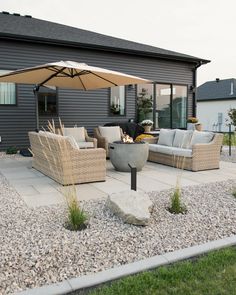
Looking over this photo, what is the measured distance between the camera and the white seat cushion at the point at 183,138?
22.5 feet

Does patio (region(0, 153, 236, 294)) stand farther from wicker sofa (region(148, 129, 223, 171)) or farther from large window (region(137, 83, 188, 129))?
large window (region(137, 83, 188, 129))

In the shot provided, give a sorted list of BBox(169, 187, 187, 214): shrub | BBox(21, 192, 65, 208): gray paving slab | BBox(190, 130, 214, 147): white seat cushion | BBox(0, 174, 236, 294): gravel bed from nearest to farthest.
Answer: BBox(0, 174, 236, 294): gravel bed → BBox(169, 187, 187, 214): shrub → BBox(21, 192, 65, 208): gray paving slab → BBox(190, 130, 214, 147): white seat cushion

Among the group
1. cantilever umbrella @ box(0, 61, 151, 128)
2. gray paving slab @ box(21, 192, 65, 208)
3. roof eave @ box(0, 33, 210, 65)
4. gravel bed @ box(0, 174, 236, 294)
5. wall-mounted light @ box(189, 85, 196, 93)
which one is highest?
roof eave @ box(0, 33, 210, 65)

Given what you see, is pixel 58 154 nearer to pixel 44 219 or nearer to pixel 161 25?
pixel 44 219

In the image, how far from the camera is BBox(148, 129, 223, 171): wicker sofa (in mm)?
6273

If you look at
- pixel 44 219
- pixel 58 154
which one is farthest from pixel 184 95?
pixel 44 219

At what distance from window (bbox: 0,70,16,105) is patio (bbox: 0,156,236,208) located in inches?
98.4

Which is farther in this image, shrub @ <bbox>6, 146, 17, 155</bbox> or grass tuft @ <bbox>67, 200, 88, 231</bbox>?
shrub @ <bbox>6, 146, 17, 155</bbox>

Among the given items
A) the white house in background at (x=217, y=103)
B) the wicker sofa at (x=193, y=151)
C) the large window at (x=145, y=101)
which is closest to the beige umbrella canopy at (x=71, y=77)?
the wicker sofa at (x=193, y=151)

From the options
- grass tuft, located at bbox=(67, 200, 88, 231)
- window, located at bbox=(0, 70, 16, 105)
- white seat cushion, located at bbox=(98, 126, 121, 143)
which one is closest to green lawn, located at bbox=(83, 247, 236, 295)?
grass tuft, located at bbox=(67, 200, 88, 231)

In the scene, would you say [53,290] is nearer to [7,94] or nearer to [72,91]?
[7,94]

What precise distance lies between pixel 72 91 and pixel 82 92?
0.35 meters

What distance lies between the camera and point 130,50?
10.5m

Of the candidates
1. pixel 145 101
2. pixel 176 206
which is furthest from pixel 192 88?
pixel 176 206
